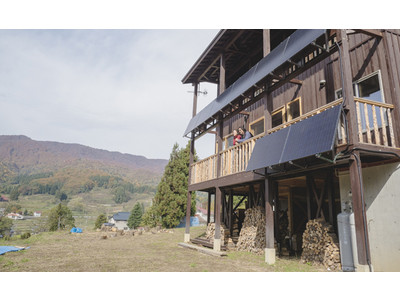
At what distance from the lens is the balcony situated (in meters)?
5.52

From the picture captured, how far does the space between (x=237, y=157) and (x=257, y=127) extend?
12.3ft

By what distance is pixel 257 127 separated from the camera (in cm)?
1262

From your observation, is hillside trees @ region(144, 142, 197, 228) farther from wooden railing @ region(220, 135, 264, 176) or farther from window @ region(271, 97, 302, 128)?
window @ region(271, 97, 302, 128)

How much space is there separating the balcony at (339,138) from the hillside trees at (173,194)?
38.9 ft

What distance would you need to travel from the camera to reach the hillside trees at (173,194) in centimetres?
2422

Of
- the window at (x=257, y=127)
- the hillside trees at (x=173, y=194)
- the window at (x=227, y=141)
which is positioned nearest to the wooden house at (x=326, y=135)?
the window at (x=257, y=127)

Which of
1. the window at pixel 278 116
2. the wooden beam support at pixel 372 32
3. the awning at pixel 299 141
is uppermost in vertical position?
the wooden beam support at pixel 372 32

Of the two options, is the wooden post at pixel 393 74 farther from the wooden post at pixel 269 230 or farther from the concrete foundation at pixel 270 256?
the concrete foundation at pixel 270 256

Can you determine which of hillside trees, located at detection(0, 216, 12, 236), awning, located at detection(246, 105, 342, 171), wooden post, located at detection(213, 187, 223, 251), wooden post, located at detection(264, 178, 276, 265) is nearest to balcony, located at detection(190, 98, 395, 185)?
awning, located at detection(246, 105, 342, 171)

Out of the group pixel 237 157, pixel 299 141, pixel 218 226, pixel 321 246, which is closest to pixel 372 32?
pixel 299 141

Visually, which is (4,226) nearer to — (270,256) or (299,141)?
(270,256)

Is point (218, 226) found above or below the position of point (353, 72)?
below

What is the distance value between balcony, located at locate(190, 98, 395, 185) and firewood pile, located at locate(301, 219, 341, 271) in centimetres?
256
